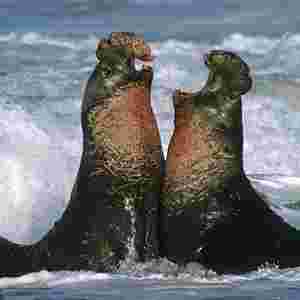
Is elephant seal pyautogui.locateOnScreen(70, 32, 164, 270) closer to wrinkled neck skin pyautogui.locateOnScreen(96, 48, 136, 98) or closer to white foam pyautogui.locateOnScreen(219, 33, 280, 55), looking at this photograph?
wrinkled neck skin pyautogui.locateOnScreen(96, 48, 136, 98)

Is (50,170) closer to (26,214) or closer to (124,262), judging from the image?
(26,214)

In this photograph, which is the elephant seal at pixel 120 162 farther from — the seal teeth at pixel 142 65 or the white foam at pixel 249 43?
the white foam at pixel 249 43

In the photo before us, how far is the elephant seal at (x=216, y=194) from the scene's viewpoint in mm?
10797

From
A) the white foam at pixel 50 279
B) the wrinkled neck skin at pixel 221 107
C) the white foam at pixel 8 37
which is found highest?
the white foam at pixel 8 37

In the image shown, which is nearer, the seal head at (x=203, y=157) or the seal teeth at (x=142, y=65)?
the seal head at (x=203, y=157)

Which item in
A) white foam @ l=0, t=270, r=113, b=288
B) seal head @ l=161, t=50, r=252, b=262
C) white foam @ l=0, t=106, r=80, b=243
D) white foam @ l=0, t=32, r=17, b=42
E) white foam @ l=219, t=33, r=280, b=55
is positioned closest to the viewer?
white foam @ l=0, t=270, r=113, b=288

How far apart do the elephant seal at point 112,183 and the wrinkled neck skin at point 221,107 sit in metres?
0.39

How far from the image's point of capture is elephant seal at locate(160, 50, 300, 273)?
1080 centimetres

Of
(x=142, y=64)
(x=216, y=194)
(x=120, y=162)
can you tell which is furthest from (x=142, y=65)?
A: (x=216, y=194)

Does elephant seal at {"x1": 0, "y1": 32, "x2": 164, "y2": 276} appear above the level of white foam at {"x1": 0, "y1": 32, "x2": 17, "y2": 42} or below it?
below

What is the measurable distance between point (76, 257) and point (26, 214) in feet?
6.91

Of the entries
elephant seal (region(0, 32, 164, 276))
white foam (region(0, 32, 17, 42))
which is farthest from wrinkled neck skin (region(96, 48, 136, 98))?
white foam (region(0, 32, 17, 42))

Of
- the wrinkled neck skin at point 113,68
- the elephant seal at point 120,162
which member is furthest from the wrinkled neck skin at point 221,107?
the wrinkled neck skin at point 113,68

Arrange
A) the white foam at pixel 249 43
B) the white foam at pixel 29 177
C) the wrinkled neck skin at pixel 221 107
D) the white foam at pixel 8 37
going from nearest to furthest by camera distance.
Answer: the wrinkled neck skin at pixel 221 107, the white foam at pixel 29 177, the white foam at pixel 249 43, the white foam at pixel 8 37
